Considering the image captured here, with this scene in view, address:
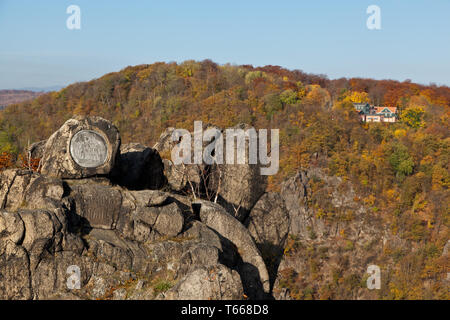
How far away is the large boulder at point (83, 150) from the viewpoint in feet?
52.3

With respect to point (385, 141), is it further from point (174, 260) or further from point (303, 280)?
point (174, 260)

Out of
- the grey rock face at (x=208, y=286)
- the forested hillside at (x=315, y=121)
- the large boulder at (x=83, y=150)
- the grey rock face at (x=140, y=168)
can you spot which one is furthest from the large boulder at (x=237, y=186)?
the forested hillside at (x=315, y=121)


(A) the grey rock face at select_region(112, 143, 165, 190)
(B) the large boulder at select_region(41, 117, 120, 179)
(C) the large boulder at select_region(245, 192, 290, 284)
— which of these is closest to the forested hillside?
(C) the large boulder at select_region(245, 192, 290, 284)

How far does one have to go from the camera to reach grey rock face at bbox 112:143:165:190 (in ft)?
68.7

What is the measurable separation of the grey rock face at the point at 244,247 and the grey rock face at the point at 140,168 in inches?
188

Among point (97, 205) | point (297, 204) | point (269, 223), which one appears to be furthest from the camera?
point (297, 204)

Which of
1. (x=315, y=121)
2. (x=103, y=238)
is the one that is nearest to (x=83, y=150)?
(x=103, y=238)

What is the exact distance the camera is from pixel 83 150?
1612 cm

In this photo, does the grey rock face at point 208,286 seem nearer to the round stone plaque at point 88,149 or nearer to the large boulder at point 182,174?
the round stone plaque at point 88,149

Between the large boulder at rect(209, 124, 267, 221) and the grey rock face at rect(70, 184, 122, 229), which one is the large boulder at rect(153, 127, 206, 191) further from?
the grey rock face at rect(70, 184, 122, 229)

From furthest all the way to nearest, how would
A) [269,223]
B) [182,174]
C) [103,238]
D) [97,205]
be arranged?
1. [269,223]
2. [182,174]
3. [97,205]
4. [103,238]

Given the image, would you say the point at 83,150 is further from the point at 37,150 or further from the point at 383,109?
the point at 383,109

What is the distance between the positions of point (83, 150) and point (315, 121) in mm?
54872

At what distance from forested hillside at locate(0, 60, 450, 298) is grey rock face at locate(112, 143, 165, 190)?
2756 centimetres
